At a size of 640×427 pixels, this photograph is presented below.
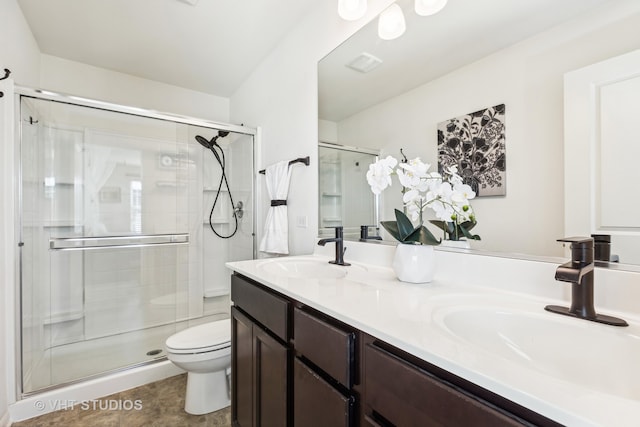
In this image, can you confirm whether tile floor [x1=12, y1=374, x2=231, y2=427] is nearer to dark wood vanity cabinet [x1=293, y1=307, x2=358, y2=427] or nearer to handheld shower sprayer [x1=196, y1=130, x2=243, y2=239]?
dark wood vanity cabinet [x1=293, y1=307, x2=358, y2=427]

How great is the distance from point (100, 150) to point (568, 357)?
289cm

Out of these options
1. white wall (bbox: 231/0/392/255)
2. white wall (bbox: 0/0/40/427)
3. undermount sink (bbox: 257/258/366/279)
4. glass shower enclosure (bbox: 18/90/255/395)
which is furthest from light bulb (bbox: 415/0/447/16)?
white wall (bbox: 0/0/40/427)

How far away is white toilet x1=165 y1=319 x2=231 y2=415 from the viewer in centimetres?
154

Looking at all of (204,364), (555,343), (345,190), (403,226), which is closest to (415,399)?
(555,343)

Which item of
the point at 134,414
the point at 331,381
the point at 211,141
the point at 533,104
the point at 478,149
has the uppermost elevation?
the point at 211,141

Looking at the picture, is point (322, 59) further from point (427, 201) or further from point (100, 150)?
point (100, 150)

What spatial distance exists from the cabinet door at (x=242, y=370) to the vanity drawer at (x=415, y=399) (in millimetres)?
697

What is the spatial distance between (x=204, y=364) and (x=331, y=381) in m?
1.11

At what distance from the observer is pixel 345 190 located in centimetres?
167

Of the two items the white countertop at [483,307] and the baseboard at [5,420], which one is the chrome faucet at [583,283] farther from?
the baseboard at [5,420]

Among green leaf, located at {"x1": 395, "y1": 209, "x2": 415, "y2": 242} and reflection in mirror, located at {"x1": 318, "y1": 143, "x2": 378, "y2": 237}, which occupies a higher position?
reflection in mirror, located at {"x1": 318, "y1": 143, "x2": 378, "y2": 237}

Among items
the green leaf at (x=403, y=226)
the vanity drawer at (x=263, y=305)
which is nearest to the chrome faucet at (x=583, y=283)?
the green leaf at (x=403, y=226)

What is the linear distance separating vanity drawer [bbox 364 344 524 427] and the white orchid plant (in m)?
0.50

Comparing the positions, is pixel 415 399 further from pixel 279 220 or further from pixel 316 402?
pixel 279 220
